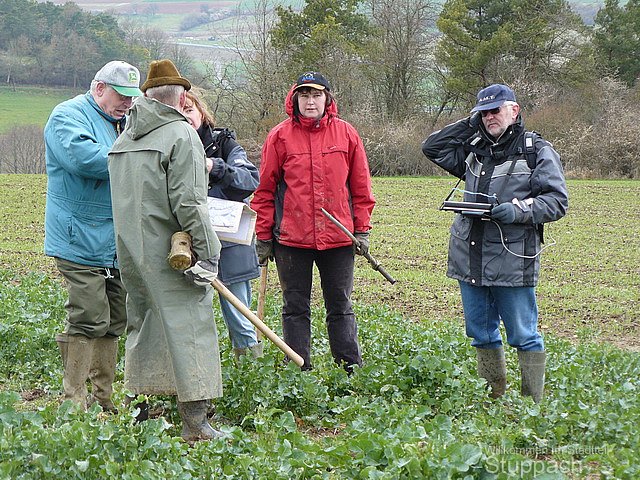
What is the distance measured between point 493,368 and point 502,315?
442mm

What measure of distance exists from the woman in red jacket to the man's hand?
4.55ft

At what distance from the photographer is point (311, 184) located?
6.08 meters

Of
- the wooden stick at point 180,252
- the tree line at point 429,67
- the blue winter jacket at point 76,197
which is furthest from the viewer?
the tree line at point 429,67

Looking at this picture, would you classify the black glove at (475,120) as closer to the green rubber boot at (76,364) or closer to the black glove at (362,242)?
the black glove at (362,242)

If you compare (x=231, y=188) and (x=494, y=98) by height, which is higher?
(x=494, y=98)

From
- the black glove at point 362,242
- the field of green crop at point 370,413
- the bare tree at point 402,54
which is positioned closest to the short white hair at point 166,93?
the field of green crop at point 370,413

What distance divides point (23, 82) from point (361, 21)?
3323 cm

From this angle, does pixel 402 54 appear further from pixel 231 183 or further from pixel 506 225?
pixel 506 225

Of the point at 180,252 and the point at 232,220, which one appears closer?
the point at 180,252

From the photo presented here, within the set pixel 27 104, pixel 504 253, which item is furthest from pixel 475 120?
pixel 27 104

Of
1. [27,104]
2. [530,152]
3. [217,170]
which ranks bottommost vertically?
[217,170]

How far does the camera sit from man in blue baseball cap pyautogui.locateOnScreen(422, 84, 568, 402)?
18.0 ft

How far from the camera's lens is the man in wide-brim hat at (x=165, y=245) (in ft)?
15.4

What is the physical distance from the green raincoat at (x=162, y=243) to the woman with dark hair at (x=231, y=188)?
3.20 feet
